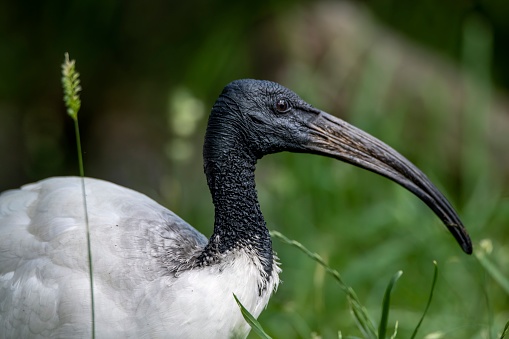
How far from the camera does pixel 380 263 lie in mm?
5535

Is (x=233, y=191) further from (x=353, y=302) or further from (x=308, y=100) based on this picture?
(x=308, y=100)

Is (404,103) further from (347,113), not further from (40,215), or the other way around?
(40,215)

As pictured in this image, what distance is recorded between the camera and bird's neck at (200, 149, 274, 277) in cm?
353

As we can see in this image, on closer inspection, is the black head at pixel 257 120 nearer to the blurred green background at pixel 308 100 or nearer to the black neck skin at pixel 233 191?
the black neck skin at pixel 233 191

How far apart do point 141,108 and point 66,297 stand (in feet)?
17.1

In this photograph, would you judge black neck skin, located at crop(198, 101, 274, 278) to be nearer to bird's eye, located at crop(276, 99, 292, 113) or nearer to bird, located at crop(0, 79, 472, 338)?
bird, located at crop(0, 79, 472, 338)

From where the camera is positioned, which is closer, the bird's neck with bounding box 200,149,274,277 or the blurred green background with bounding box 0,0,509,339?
the bird's neck with bounding box 200,149,274,277

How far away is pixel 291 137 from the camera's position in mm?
3639

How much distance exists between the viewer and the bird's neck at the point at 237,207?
3525 millimetres

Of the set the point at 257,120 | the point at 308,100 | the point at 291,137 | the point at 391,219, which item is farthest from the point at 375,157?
the point at 308,100

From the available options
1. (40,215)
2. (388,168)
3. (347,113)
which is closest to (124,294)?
(40,215)

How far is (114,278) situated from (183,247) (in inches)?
12.2

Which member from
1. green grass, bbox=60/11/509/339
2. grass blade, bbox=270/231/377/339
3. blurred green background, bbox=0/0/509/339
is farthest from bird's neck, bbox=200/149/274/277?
blurred green background, bbox=0/0/509/339

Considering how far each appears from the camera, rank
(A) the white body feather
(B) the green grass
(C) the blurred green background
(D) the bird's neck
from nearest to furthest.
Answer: (A) the white body feather, (D) the bird's neck, (B) the green grass, (C) the blurred green background
